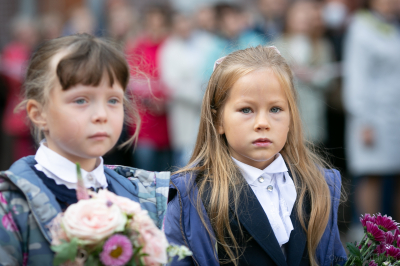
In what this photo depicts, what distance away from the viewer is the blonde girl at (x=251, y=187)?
2240mm

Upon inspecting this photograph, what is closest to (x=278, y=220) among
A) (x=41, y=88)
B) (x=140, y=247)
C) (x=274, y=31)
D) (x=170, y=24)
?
(x=140, y=247)

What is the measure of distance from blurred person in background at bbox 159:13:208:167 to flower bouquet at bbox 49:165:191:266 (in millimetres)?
3903

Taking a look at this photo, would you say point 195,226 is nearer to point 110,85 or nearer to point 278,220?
point 278,220

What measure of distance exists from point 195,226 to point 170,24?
4.21m

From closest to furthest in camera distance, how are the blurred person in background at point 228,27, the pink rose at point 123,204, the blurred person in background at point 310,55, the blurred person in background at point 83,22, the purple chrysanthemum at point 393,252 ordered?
the pink rose at point 123,204, the purple chrysanthemum at point 393,252, the blurred person in background at point 310,55, the blurred person in background at point 228,27, the blurred person in background at point 83,22

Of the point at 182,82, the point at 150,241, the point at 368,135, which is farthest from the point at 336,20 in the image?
the point at 150,241

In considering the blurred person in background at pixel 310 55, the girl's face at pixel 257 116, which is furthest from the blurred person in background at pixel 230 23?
the girl's face at pixel 257 116

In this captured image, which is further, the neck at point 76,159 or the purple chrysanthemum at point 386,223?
the purple chrysanthemum at point 386,223

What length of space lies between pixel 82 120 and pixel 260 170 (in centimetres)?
86

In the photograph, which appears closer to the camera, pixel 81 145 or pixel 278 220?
pixel 81 145

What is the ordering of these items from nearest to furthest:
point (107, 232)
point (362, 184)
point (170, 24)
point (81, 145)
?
point (107, 232), point (81, 145), point (362, 184), point (170, 24)

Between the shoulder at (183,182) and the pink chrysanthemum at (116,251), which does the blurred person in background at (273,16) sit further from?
the pink chrysanthemum at (116,251)

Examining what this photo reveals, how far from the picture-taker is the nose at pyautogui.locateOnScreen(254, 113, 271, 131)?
2.22m

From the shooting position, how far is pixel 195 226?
2.23 metres
